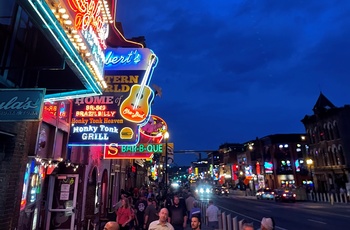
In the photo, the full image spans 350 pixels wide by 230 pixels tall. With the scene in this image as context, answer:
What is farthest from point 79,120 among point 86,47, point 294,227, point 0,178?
point 294,227

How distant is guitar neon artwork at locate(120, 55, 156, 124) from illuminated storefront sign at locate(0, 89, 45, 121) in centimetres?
505

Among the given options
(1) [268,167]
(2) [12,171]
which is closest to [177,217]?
(2) [12,171]

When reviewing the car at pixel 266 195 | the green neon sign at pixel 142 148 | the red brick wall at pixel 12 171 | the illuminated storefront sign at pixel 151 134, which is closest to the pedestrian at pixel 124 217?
the green neon sign at pixel 142 148

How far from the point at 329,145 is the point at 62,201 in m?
46.7

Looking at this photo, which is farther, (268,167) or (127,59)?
(268,167)

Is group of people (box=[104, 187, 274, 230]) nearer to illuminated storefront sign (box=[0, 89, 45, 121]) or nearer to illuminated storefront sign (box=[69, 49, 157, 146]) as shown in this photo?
illuminated storefront sign (box=[0, 89, 45, 121])

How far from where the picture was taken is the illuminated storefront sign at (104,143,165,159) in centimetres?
1315

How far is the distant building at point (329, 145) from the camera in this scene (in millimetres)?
42500

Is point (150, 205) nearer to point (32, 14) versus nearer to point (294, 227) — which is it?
point (32, 14)

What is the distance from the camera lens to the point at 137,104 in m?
10.2

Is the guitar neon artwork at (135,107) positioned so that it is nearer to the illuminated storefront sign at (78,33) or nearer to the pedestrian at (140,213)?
the illuminated storefront sign at (78,33)

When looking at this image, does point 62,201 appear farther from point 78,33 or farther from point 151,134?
point 78,33

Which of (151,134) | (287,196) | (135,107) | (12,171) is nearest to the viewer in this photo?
(12,171)

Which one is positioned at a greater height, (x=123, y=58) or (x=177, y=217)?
(x=123, y=58)
